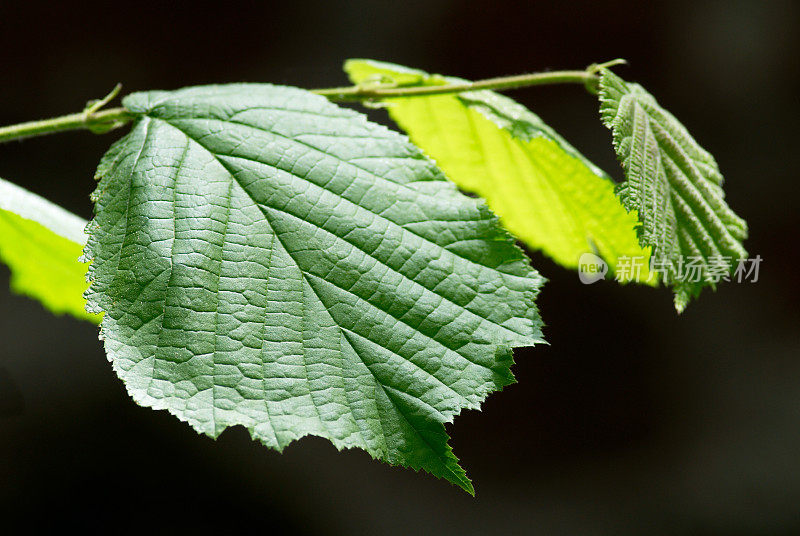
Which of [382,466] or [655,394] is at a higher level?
[655,394]

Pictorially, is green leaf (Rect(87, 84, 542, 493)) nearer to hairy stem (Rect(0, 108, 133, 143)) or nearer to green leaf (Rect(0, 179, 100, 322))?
hairy stem (Rect(0, 108, 133, 143))

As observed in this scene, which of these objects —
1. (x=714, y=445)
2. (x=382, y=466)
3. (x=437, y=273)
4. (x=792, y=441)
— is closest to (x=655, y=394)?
(x=714, y=445)

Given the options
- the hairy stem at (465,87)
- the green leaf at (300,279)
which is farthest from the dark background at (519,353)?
the green leaf at (300,279)

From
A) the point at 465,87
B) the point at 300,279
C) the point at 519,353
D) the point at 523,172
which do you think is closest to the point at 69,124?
the point at 300,279

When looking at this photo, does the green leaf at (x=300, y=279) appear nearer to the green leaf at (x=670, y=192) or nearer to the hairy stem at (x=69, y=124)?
the hairy stem at (x=69, y=124)

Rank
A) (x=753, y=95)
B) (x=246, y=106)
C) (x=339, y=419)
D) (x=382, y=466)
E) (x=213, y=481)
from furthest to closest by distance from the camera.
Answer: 1. (x=753, y=95)
2. (x=382, y=466)
3. (x=213, y=481)
4. (x=246, y=106)
5. (x=339, y=419)

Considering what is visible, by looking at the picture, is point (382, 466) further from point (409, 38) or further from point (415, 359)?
point (415, 359)

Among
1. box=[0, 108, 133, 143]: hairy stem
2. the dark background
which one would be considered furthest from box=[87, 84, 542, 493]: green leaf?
the dark background
